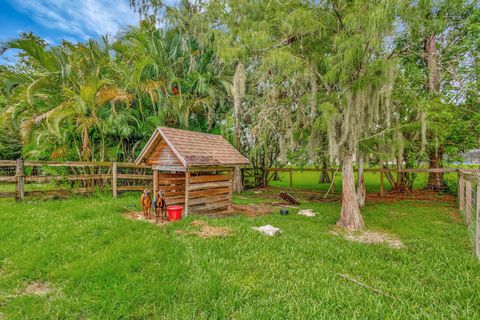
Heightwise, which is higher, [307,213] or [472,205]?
[472,205]

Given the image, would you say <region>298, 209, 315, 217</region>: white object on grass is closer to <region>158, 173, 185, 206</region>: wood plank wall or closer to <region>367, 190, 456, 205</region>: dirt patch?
<region>367, 190, 456, 205</region>: dirt patch

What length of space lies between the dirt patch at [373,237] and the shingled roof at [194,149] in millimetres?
3573

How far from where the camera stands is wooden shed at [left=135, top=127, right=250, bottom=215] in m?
6.75

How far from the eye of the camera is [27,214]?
5.97 m

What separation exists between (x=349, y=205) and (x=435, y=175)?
732 centimetres

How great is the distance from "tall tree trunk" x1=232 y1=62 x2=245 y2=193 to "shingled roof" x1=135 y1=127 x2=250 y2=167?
5.04 feet

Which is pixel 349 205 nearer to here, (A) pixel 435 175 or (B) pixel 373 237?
(B) pixel 373 237

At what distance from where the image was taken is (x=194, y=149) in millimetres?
7109

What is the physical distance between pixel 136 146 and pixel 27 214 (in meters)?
5.00

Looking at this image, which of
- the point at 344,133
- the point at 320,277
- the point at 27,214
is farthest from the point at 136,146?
the point at 320,277

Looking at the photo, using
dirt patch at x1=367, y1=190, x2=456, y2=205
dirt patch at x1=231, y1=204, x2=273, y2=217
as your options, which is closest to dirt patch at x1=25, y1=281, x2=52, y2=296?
dirt patch at x1=231, y1=204, x2=273, y2=217

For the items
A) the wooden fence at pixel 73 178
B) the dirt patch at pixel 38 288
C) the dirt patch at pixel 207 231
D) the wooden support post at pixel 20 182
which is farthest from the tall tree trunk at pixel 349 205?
the wooden support post at pixel 20 182

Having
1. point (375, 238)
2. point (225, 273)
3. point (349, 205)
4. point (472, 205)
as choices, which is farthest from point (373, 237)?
point (225, 273)

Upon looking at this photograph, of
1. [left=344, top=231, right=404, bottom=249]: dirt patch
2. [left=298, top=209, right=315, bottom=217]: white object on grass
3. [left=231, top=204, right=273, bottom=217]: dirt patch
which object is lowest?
[left=344, top=231, right=404, bottom=249]: dirt patch
